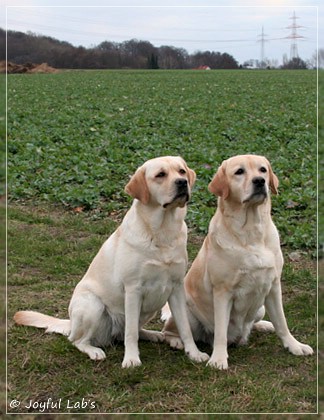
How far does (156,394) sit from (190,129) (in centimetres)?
1147

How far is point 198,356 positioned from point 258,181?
4.40 feet

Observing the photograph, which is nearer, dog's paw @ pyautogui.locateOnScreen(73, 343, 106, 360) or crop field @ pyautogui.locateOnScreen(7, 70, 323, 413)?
crop field @ pyautogui.locateOnScreen(7, 70, 323, 413)

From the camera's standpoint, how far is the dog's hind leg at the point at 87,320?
450 cm

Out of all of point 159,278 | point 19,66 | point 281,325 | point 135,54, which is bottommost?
point 281,325

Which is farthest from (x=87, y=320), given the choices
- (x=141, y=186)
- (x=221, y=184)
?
(x=221, y=184)

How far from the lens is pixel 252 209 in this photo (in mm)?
4238

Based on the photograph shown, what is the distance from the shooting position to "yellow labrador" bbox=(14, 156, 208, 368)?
420 centimetres

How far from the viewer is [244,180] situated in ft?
13.5

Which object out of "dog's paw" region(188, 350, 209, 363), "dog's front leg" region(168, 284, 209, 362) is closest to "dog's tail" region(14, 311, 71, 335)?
"dog's front leg" region(168, 284, 209, 362)

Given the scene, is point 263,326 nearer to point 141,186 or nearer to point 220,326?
point 220,326

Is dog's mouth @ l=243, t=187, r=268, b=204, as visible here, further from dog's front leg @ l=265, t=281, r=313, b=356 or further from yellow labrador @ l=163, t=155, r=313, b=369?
dog's front leg @ l=265, t=281, r=313, b=356

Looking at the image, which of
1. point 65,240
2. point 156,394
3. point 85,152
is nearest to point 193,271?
point 156,394

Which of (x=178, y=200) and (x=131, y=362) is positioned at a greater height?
(x=178, y=200)

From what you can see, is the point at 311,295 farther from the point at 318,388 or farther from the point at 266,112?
the point at 266,112
